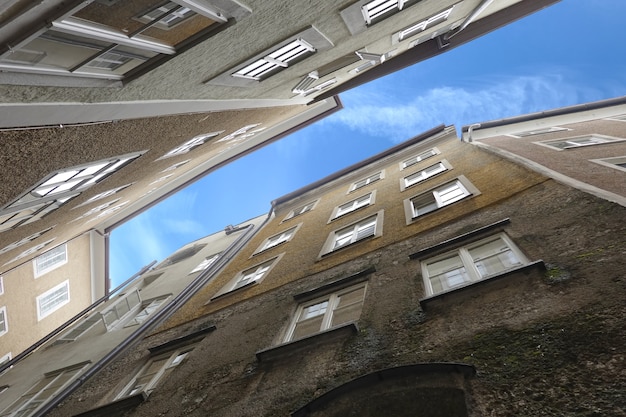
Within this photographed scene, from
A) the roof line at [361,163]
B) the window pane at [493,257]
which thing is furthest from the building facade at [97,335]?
the window pane at [493,257]

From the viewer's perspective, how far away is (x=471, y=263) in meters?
6.84

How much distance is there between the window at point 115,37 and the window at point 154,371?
5943mm

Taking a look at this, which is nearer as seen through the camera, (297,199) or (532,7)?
(532,7)

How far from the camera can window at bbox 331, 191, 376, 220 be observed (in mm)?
14919

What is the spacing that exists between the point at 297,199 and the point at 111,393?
55.2 feet

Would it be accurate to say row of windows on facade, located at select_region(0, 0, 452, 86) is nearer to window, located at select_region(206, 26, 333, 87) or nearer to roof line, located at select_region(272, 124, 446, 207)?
window, located at select_region(206, 26, 333, 87)

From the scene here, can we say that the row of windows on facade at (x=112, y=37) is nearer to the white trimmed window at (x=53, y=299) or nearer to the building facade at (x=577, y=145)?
the building facade at (x=577, y=145)

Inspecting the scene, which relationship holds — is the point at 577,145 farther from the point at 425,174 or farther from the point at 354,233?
the point at 354,233

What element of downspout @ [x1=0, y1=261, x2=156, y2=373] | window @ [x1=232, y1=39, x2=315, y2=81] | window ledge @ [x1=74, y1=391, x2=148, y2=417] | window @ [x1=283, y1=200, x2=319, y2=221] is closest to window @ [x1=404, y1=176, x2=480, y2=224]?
window @ [x1=232, y1=39, x2=315, y2=81]

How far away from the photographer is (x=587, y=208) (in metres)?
6.29

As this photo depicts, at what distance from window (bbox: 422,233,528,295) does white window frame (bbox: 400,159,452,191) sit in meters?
6.94

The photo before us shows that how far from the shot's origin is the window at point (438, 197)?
10598 millimetres

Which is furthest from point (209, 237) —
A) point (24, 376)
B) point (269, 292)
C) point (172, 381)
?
point (172, 381)

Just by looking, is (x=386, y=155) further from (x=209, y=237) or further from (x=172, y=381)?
(x=172, y=381)
